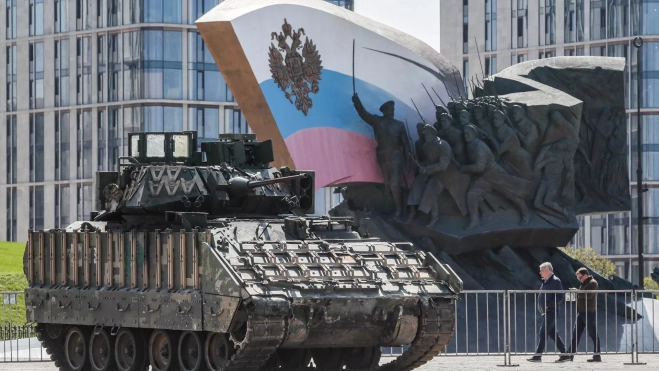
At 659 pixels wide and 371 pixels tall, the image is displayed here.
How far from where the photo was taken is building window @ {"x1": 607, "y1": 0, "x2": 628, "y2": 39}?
78.8 m

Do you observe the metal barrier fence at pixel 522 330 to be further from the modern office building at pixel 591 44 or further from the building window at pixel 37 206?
the building window at pixel 37 206

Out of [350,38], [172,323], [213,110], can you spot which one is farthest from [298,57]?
[213,110]

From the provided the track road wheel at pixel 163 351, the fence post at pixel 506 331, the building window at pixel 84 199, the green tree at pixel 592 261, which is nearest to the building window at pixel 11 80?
the building window at pixel 84 199

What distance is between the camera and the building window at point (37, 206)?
78.8 m

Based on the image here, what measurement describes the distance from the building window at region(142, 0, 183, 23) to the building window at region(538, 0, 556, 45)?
19.3 meters

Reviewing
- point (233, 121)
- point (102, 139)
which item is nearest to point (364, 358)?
point (233, 121)

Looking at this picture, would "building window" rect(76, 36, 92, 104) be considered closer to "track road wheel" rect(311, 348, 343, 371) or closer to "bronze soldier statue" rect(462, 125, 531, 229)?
"bronze soldier statue" rect(462, 125, 531, 229)

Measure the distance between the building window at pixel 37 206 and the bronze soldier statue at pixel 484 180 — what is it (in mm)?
A: 46609

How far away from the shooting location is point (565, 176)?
36.7m

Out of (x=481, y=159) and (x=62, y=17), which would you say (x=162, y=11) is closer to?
(x=62, y=17)

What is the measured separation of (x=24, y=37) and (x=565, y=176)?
47.1m

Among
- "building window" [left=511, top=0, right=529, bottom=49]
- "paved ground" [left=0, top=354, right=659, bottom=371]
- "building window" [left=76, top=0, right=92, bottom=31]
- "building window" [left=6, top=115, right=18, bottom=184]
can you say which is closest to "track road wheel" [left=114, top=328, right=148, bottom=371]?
"paved ground" [left=0, top=354, right=659, bottom=371]

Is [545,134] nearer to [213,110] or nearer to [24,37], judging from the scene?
[213,110]

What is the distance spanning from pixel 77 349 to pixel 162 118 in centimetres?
→ 5053
